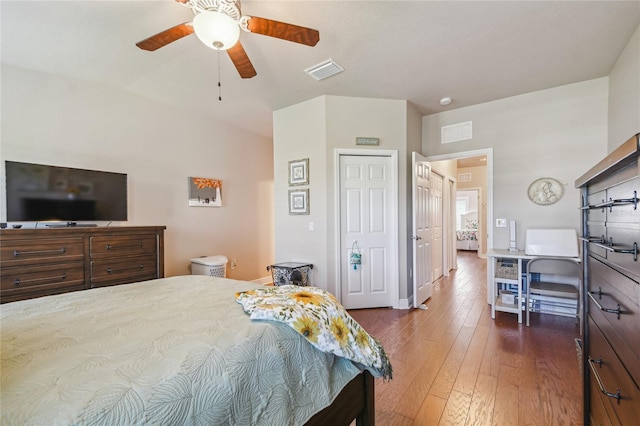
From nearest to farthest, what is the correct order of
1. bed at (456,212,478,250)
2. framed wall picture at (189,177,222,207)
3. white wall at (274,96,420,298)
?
white wall at (274,96,420,298) < framed wall picture at (189,177,222,207) < bed at (456,212,478,250)

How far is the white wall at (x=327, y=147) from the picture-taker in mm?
3508

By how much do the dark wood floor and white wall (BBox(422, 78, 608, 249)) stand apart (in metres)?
1.17

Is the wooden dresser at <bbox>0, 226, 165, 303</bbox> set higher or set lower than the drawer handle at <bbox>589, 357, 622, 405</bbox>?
higher

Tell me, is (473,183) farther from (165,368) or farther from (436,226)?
(165,368)

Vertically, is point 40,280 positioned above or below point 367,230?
below

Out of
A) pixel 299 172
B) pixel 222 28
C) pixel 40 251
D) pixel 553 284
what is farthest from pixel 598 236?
pixel 40 251

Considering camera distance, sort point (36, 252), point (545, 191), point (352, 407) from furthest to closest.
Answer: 1. point (545, 191)
2. point (36, 252)
3. point (352, 407)

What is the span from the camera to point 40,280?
2.29 metres

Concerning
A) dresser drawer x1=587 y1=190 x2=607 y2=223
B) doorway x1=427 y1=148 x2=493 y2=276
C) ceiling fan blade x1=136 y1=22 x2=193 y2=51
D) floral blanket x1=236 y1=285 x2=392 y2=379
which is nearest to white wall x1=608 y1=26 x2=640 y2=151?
doorway x1=427 y1=148 x2=493 y2=276

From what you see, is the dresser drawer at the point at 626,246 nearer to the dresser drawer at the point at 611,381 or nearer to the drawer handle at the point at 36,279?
the dresser drawer at the point at 611,381

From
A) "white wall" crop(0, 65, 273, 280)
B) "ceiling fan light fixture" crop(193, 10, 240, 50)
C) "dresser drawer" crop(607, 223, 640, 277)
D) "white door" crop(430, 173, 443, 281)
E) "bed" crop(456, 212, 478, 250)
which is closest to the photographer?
"dresser drawer" crop(607, 223, 640, 277)

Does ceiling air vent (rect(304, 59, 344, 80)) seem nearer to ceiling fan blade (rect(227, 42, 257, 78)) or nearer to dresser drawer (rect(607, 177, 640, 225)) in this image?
ceiling fan blade (rect(227, 42, 257, 78))

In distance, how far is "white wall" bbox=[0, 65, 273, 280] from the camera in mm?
2736

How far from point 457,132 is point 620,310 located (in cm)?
350
